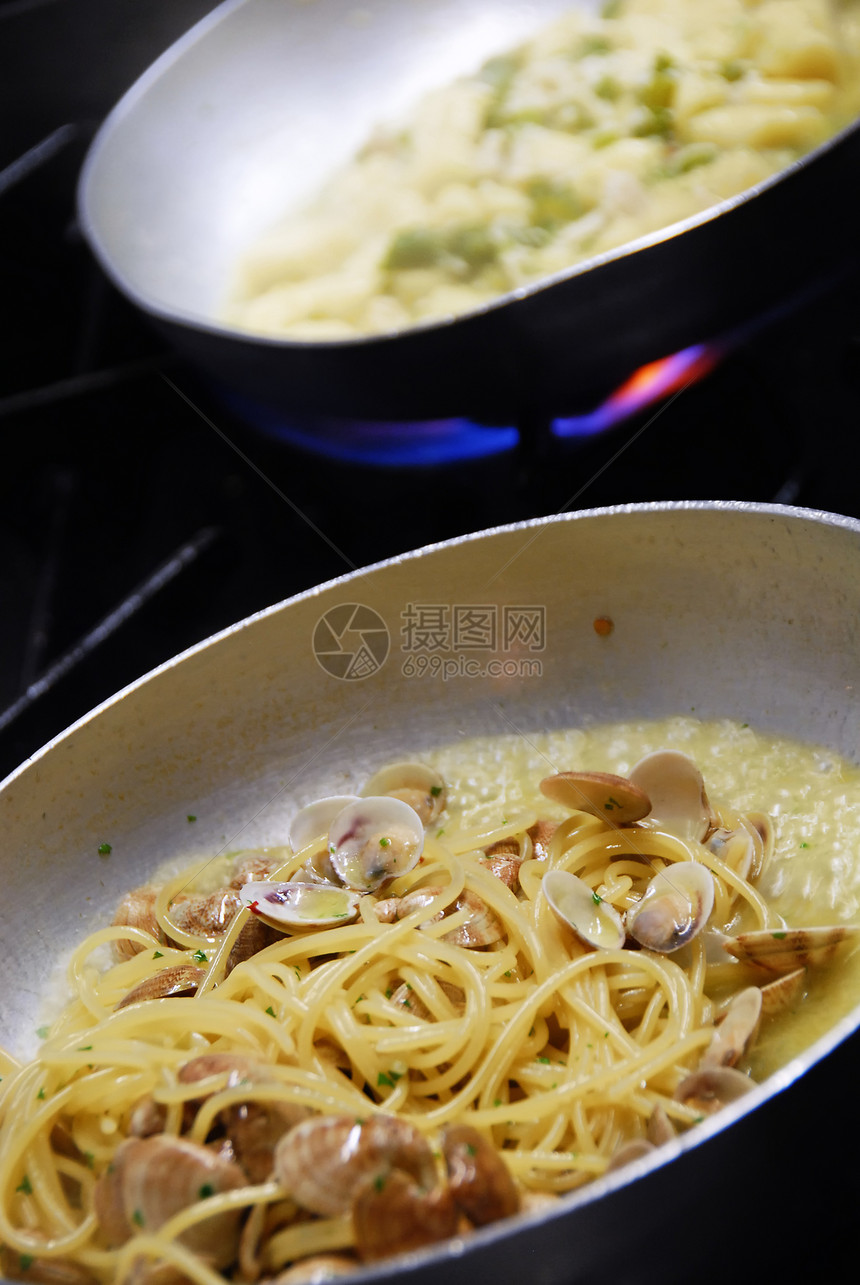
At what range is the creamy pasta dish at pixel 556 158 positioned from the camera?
2262 mm

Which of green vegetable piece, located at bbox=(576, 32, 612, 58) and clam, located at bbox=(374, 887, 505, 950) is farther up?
green vegetable piece, located at bbox=(576, 32, 612, 58)

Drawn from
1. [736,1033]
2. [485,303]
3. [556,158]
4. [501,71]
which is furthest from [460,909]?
[501,71]

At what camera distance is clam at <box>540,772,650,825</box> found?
1.43m

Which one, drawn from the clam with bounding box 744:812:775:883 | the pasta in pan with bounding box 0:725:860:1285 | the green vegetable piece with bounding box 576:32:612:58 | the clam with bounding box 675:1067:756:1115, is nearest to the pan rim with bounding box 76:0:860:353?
the pasta in pan with bounding box 0:725:860:1285

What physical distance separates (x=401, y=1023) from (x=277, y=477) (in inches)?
56.3

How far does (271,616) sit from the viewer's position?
5.66 feet

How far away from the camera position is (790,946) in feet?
4.02

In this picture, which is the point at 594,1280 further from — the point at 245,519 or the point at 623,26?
the point at 623,26

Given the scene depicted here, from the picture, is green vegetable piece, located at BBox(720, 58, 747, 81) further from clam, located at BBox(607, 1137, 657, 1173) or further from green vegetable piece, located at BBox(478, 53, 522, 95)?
clam, located at BBox(607, 1137, 657, 1173)

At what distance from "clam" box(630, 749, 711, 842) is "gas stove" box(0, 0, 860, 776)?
80 centimetres

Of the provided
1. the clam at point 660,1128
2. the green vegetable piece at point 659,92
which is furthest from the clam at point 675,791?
the green vegetable piece at point 659,92

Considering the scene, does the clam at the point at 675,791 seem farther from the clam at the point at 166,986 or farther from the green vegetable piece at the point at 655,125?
the green vegetable piece at the point at 655,125

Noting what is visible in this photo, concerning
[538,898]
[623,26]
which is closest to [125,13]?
[623,26]

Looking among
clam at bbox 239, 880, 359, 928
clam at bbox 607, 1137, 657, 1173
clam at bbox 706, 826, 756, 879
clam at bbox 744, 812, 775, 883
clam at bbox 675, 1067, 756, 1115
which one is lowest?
clam at bbox 744, 812, 775, 883
